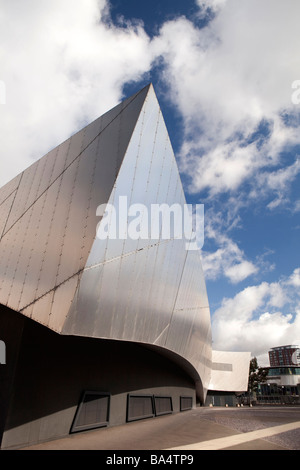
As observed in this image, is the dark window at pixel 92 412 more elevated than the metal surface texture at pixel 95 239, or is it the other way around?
the metal surface texture at pixel 95 239

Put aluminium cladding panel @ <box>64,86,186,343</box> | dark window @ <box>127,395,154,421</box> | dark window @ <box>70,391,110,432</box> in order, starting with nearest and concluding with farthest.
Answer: aluminium cladding panel @ <box>64,86,186,343</box>
dark window @ <box>70,391,110,432</box>
dark window @ <box>127,395,154,421</box>

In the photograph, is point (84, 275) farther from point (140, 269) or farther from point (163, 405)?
point (163, 405)

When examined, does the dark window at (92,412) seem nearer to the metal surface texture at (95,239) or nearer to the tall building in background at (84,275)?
the tall building in background at (84,275)

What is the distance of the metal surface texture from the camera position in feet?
19.2

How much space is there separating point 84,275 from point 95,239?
30.8 inches

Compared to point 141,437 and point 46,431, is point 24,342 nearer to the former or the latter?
point 46,431

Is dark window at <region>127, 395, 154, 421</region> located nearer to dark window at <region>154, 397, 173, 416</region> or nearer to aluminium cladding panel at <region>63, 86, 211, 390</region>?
dark window at <region>154, 397, 173, 416</region>

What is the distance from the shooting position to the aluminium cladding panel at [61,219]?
598 cm

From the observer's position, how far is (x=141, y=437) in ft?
25.6

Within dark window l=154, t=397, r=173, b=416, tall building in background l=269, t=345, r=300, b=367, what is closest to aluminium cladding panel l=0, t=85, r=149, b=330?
dark window l=154, t=397, r=173, b=416

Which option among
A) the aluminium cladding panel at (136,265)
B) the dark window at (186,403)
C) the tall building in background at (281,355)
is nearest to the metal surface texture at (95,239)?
the aluminium cladding panel at (136,265)

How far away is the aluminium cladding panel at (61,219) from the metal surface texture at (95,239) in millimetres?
30

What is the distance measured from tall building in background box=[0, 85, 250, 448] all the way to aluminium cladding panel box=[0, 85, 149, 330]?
0.04m

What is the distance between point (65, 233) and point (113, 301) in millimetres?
2057
